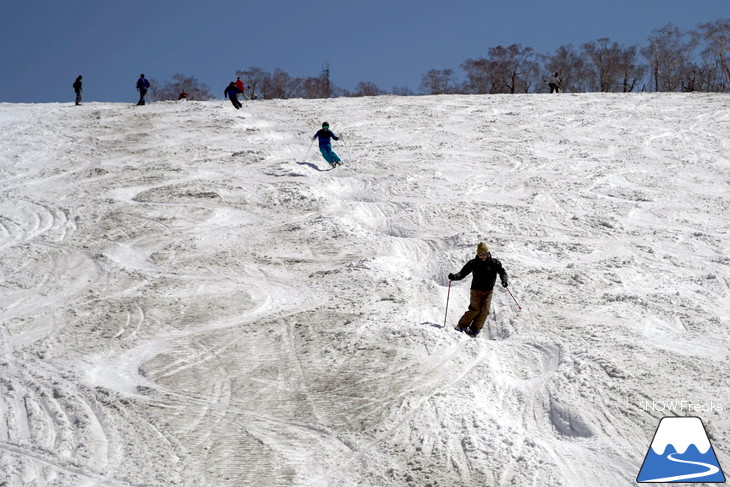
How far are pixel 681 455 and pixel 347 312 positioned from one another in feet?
15.1

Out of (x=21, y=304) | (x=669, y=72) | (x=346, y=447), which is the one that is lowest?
(x=346, y=447)

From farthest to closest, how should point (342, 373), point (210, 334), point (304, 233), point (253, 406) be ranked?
point (304, 233), point (210, 334), point (342, 373), point (253, 406)

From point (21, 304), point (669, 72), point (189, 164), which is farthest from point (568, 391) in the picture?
point (669, 72)

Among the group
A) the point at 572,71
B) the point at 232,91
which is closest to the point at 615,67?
the point at 572,71

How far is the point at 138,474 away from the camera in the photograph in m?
5.41

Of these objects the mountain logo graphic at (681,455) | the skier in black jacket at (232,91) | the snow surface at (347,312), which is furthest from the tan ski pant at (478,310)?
the skier in black jacket at (232,91)

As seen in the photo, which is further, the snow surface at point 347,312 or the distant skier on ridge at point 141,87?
the distant skier on ridge at point 141,87

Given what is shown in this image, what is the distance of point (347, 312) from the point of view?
8.93m

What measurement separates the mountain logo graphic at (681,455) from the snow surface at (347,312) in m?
0.13

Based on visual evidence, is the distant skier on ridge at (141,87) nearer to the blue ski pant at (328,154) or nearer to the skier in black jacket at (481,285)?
the blue ski pant at (328,154)

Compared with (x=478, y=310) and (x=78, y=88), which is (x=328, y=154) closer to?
(x=478, y=310)

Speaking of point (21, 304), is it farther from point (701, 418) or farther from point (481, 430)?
point (701, 418)

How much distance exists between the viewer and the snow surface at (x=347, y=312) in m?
5.88

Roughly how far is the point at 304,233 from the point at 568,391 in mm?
6715
